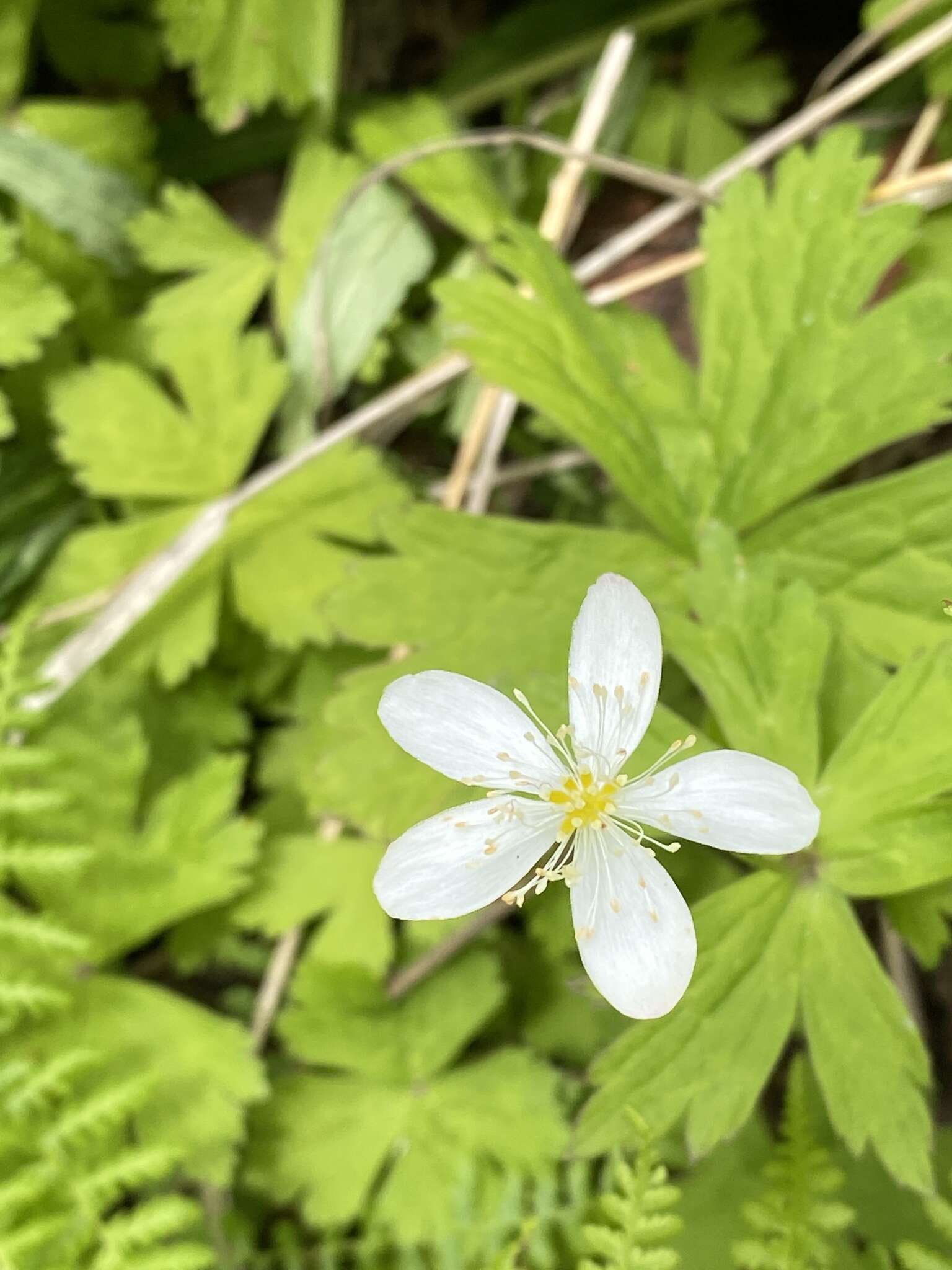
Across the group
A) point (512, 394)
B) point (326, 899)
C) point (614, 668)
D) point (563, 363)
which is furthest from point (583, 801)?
point (512, 394)

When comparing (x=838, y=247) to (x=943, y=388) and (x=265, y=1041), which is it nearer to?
(x=943, y=388)

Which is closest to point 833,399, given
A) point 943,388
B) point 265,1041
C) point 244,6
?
point 943,388

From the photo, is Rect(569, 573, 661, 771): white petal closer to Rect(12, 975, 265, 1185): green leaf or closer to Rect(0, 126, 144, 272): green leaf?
Rect(12, 975, 265, 1185): green leaf

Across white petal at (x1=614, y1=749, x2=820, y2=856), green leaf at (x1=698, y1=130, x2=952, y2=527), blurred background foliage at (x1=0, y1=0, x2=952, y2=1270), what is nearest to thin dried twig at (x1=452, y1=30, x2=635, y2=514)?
blurred background foliage at (x1=0, y1=0, x2=952, y2=1270)

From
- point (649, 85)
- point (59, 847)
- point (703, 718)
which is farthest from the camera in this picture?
point (649, 85)

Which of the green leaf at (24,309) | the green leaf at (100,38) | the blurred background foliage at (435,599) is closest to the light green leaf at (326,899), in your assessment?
the blurred background foliage at (435,599)

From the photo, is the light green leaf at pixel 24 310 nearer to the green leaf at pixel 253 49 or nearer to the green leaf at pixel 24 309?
the green leaf at pixel 24 309
